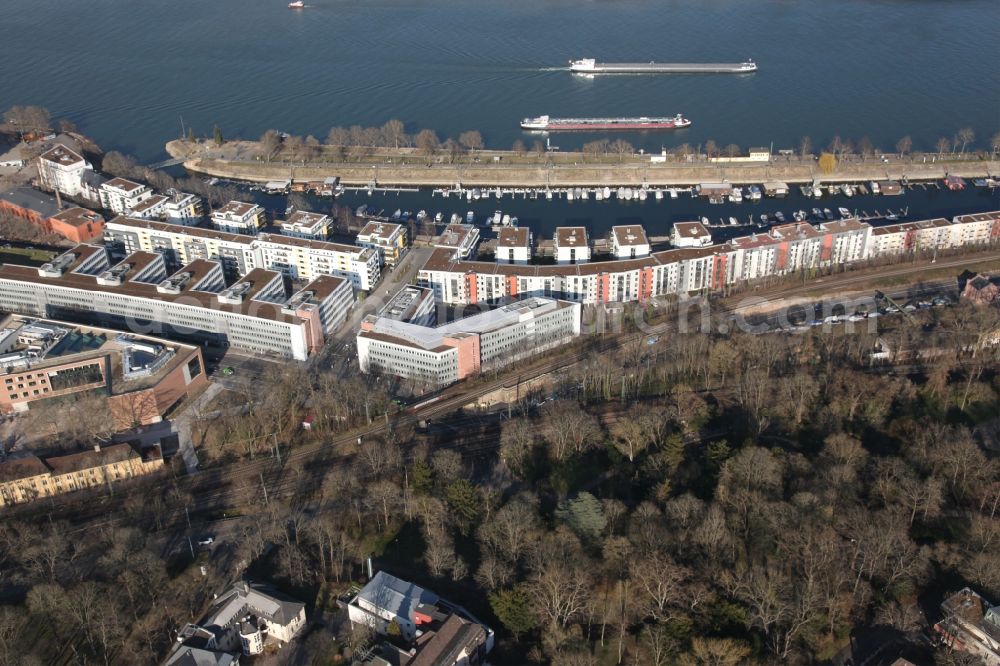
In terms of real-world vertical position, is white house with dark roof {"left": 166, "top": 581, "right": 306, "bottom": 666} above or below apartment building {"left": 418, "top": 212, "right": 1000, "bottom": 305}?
below

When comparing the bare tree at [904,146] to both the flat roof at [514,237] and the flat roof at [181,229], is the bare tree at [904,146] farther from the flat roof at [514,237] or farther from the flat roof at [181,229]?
the flat roof at [181,229]

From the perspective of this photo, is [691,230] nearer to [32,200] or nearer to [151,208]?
[151,208]

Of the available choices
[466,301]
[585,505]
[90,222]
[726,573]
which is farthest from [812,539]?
[90,222]

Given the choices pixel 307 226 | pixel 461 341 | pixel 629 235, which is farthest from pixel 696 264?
pixel 307 226

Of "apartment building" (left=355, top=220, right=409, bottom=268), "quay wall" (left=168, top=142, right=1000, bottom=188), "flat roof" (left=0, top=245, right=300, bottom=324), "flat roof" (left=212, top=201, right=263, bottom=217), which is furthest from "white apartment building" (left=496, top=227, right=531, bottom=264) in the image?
"flat roof" (left=212, top=201, right=263, bottom=217)

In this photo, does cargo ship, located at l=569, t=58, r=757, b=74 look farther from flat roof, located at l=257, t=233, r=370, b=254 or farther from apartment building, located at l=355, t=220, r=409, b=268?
flat roof, located at l=257, t=233, r=370, b=254

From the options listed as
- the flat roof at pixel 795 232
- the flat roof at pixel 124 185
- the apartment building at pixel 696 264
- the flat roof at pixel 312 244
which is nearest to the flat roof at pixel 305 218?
the flat roof at pixel 312 244
